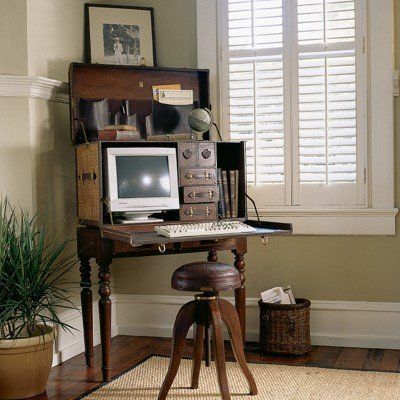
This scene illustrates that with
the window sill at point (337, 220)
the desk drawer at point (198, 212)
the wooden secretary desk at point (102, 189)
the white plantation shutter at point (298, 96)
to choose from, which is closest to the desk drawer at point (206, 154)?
the wooden secretary desk at point (102, 189)

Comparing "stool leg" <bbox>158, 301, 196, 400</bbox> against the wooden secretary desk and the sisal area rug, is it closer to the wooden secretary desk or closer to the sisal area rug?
the sisal area rug

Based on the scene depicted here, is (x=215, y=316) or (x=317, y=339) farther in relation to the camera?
(x=317, y=339)

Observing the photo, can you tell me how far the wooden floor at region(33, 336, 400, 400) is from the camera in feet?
11.4

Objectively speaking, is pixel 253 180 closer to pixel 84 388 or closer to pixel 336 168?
pixel 336 168

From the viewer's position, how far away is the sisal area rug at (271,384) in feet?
10.7

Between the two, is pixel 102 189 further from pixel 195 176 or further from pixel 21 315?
pixel 21 315

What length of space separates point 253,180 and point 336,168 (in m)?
0.50

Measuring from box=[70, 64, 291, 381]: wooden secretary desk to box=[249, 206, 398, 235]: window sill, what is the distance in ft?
1.32

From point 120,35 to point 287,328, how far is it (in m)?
2.00

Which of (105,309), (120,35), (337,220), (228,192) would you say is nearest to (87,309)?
(105,309)

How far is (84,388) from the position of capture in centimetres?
341

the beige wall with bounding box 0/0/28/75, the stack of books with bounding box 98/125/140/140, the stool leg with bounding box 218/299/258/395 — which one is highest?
the beige wall with bounding box 0/0/28/75

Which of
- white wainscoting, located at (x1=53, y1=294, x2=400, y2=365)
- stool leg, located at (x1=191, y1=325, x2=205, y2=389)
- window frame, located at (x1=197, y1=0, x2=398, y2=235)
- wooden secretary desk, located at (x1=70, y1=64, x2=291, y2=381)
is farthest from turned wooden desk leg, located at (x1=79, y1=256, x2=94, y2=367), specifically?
window frame, located at (x1=197, y1=0, x2=398, y2=235)

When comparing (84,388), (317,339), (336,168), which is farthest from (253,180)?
(84,388)
